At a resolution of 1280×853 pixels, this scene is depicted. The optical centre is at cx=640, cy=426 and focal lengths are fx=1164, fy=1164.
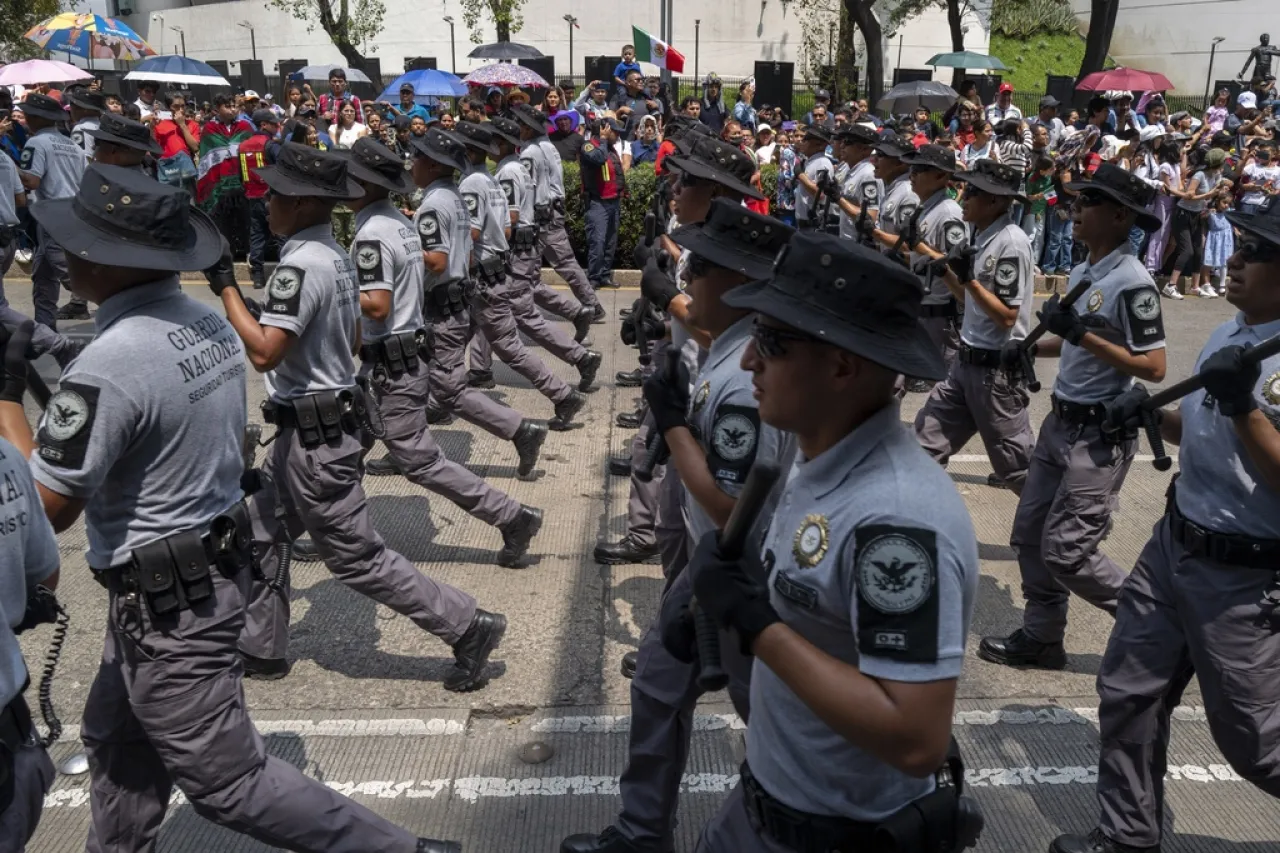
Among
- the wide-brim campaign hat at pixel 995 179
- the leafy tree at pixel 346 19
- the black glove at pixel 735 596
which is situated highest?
the leafy tree at pixel 346 19

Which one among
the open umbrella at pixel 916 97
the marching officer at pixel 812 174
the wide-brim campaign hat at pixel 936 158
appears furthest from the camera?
the open umbrella at pixel 916 97

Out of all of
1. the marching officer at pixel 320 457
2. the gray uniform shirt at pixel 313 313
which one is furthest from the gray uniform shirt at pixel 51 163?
the gray uniform shirt at pixel 313 313

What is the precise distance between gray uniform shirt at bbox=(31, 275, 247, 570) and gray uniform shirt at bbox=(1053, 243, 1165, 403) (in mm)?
3352

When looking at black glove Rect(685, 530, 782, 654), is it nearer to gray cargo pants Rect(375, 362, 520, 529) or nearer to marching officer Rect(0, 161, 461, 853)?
marching officer Rect(0, 161, 461, 853)

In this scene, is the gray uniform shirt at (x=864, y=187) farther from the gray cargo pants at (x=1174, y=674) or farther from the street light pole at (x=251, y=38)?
the street light pole at (x=251, y=38)

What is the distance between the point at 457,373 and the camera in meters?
7.22

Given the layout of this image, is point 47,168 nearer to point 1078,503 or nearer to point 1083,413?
point 1083,413

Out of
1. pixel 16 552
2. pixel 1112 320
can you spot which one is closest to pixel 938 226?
pixel 1112 320

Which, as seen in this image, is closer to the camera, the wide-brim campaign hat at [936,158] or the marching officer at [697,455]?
the marching officer at [697,455]

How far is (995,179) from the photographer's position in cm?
627

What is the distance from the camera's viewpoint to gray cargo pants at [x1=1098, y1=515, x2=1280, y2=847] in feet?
11.3

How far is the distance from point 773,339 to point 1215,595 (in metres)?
2.02

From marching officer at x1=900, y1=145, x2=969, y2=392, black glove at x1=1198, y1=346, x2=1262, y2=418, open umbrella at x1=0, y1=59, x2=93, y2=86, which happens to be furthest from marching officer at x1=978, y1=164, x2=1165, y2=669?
open umbrella at x1=0, y1=59, x2=93, y2=86

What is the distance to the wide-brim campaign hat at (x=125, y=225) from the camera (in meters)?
3.14
